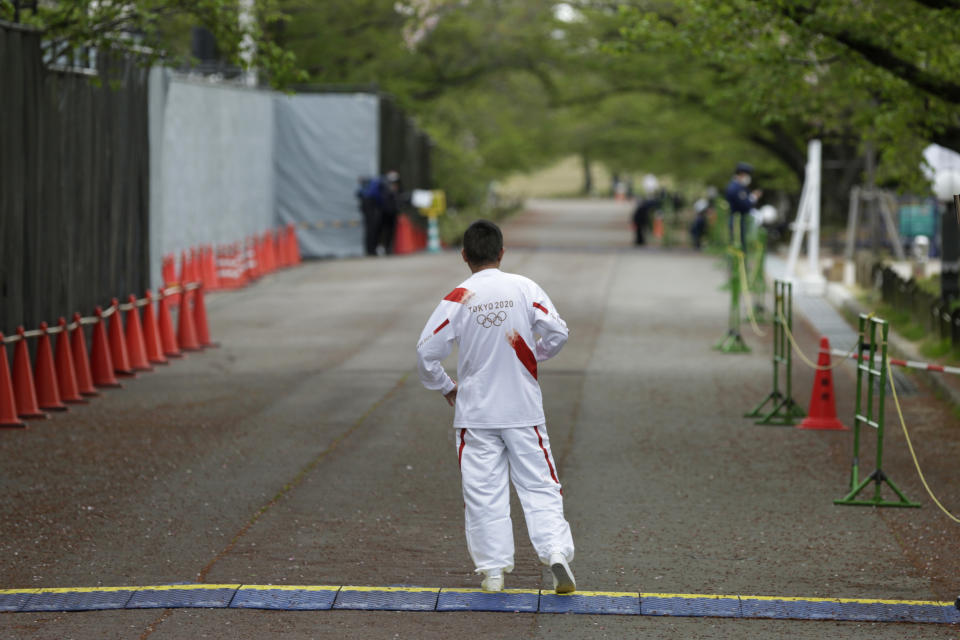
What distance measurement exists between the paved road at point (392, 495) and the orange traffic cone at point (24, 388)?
0.23 meters

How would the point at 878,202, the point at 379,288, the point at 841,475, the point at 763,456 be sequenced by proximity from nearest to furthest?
the point at 841,475
the point at 763,456
the point at 379,288
the point at 878,202

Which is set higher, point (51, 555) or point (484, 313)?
point (484, 313)

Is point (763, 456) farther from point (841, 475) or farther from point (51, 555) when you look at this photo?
point (51, 555)

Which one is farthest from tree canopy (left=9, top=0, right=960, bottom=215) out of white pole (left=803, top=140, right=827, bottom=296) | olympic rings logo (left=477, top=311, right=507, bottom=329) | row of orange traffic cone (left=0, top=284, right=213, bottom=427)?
olympic rings logo (left=477, top=311, right=507, bottom=329)

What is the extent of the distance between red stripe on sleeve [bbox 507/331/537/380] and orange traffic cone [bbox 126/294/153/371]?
28.0ft

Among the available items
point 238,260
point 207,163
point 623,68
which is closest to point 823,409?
point 207,163

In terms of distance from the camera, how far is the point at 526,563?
732 centimetres

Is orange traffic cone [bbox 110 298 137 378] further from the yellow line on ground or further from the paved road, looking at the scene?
the yellow line on ground

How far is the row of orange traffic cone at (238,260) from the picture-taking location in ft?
71.2

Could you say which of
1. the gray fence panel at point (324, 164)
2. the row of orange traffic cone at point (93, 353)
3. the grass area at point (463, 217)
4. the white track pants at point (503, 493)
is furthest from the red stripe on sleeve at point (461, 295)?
the gray fence panel at point (324, 164)

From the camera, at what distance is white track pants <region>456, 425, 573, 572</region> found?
659cm

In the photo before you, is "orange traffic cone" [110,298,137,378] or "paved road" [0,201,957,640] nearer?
"paved road" [0,201,957,640]

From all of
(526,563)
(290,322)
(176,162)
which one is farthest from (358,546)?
(176,162)

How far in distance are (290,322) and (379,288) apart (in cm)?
476
